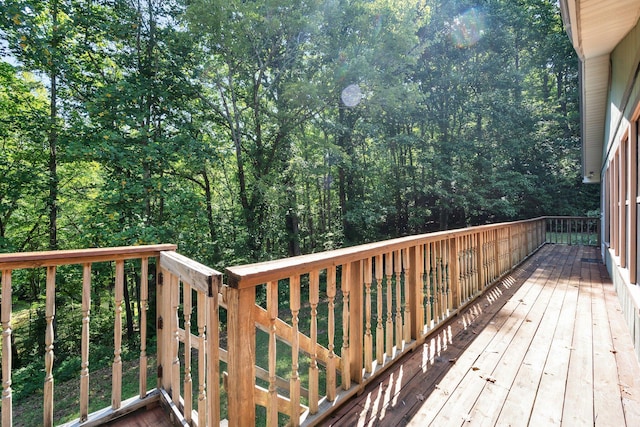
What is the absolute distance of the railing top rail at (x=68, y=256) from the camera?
62.6 inches

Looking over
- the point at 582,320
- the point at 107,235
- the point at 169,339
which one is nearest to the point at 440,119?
the point at 582,320

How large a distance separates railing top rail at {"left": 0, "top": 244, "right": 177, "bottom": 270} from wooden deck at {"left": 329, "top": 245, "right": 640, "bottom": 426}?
1.64 meters

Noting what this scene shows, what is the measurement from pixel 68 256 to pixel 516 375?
3.11 meters

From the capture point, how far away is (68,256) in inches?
70.4

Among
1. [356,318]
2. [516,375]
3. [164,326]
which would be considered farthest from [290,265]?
[516,375]

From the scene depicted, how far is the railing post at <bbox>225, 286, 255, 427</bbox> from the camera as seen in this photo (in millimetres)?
1294

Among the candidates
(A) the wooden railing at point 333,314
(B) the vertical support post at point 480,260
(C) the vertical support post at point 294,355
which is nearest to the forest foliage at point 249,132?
(B) the vertical support post at point 480,260

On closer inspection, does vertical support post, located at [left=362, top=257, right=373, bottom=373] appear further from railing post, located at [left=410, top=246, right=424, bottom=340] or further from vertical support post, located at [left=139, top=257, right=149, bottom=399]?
vertical support post, located at [left=139, top=257, right=149, bottom=399]

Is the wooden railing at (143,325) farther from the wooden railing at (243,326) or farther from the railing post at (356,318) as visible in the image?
the railing post at (356,318)

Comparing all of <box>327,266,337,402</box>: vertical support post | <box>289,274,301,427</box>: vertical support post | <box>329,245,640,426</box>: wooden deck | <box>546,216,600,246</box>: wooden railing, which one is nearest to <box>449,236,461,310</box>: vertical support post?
<box>329,245,640,426</box>: wooden deck

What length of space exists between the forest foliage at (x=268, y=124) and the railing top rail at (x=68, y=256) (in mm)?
→ 4535

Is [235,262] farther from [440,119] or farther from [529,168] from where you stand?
[529,168]

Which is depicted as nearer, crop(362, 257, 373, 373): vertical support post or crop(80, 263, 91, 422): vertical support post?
crop(80, 263, 91, 422): vertical support post

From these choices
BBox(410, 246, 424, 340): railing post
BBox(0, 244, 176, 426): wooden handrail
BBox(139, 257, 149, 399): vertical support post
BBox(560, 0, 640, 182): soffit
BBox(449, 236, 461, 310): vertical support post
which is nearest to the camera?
BBox(0, 244, 176, 426): wooden handrail
